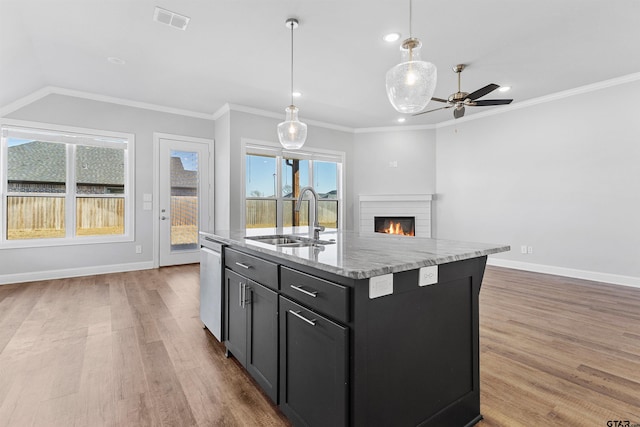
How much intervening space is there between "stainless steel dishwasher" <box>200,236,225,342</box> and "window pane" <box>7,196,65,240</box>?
3.35 m

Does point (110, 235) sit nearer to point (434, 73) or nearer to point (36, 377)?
point (36, 377)

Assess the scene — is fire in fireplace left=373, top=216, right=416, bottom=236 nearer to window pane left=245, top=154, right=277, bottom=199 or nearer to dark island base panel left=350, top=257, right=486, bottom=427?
window pane left=245, top=154, right=277, bottom=199

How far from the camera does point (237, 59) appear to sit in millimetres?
3646

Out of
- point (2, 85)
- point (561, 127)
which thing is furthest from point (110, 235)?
point (561, 127)

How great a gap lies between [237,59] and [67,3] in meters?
1.55

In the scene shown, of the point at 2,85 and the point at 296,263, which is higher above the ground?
the point at 2,85

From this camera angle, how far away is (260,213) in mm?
5746

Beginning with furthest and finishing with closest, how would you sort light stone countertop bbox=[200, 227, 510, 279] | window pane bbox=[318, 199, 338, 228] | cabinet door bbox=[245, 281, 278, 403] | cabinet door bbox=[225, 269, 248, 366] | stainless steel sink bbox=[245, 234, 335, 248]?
1. window pane bbox=[318, 199, 338, 228]
2. stainless steel sink bbox=[245, 234, 335, 248]
3. cabinet door bbox=[225, 269, 248, 366]
4. cabinet door bbox=[245, 281, 278, 403]
5. light stone countertop bbox=[200, 227, 510, 279]

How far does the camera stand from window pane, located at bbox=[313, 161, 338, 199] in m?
6.48

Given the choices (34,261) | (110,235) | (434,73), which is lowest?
(34,261)

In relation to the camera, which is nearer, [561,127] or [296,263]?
[296,263]

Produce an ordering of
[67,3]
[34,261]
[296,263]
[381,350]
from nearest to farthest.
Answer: [381,350], [296,263], [67,3], [34,261]

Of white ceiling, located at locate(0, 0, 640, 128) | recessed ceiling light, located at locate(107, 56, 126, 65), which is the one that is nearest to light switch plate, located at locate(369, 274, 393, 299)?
white ceiling, located at locate(0, 0, 640, 128)

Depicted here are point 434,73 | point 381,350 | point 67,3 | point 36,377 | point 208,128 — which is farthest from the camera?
point 208,128
